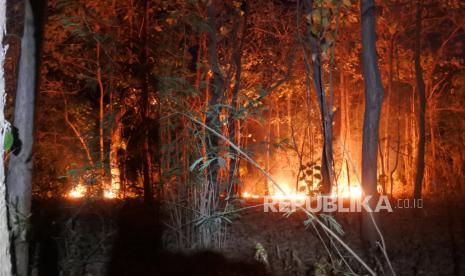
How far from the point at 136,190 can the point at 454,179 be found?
31.8ft

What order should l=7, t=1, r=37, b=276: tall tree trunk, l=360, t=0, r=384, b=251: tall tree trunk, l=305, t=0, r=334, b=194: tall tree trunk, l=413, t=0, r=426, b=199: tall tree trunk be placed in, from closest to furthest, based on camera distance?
l=7, t=1, r=37, b=276: tall tree trunk < l=305, t=0, r=334, b=194: tall tree trunk < l=360, t=0, r=384, b=251: tall tree trunk < l=413, t=0, r=426, b=199: tall tree trunk

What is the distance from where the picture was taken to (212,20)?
8836 millimetres

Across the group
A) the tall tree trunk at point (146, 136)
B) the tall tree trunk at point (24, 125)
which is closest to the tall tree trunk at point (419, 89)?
the tall tree trunk at point (146, 136)

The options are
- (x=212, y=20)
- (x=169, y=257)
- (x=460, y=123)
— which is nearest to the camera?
(x=169, y=257)

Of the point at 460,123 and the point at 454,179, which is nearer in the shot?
the point at 454,179

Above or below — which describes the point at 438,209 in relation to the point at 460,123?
below

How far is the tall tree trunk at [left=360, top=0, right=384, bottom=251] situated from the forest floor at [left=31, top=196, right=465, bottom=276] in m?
0.88

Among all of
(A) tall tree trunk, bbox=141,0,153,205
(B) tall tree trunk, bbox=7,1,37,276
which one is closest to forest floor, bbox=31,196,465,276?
(A) tall tree trunk, bbox=141,0,153,205

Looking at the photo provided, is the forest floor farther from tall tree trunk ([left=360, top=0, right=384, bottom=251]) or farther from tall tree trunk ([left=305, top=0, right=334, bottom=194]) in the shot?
tall tree trunk ([left=305, top=0, right=334, bottom=194])

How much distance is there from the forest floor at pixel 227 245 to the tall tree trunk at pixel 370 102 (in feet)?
2.89

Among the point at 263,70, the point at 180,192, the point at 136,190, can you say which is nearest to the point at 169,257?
the point at 180,192

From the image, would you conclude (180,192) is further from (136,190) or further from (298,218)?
(298,218)

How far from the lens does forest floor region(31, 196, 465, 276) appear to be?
5.81 meters

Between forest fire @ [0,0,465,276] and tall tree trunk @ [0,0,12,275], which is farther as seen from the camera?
forest fire @ [0,0,465,276]
